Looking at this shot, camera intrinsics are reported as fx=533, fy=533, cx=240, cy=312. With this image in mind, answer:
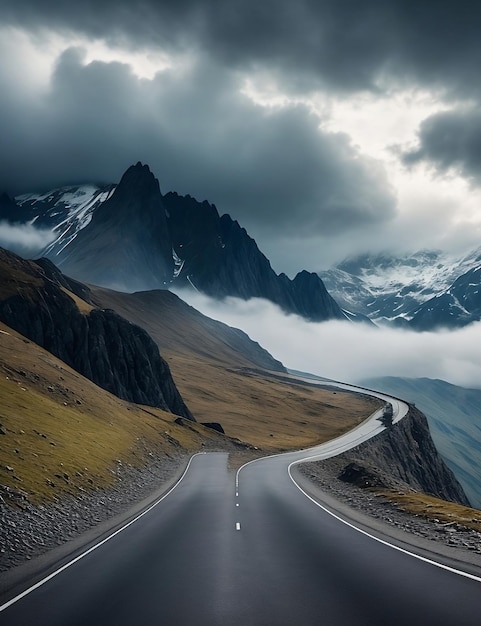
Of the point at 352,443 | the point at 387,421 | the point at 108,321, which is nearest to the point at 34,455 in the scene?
the point at 108,321

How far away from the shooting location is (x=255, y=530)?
2477 centimetres

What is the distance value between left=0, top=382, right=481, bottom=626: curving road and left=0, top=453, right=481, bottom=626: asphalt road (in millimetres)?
29

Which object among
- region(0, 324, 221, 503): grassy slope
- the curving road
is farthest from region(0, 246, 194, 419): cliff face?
the curving road

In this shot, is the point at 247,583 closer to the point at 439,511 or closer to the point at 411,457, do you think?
the point at 439,511

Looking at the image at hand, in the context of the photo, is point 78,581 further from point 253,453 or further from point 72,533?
point 253,453

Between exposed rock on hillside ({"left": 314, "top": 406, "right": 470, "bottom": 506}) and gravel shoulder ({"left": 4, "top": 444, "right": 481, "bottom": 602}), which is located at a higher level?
exposed rock on hillside ({"left": 314, "top": 406, "right": 470, "bottom": 506})

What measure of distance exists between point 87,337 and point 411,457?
242 ft

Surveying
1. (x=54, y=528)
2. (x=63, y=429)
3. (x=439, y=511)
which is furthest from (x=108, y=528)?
(x=63, y=429)

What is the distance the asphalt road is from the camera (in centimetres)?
1184

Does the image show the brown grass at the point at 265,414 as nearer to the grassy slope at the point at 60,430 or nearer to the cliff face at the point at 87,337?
the cliff face at the point at 87,337

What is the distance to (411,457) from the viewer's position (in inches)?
4616

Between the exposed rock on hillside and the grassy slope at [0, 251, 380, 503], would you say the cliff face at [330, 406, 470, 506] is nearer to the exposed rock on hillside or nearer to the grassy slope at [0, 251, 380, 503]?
the exposed rock on hillside

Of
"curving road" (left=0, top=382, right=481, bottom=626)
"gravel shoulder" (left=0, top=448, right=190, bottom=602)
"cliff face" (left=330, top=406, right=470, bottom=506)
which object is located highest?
"cliff face" (left=330, top=406, right=470, bottom=506)

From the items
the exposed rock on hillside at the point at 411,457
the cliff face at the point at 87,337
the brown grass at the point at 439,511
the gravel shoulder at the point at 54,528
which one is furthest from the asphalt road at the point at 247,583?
the cliff face at the point at 87,337
